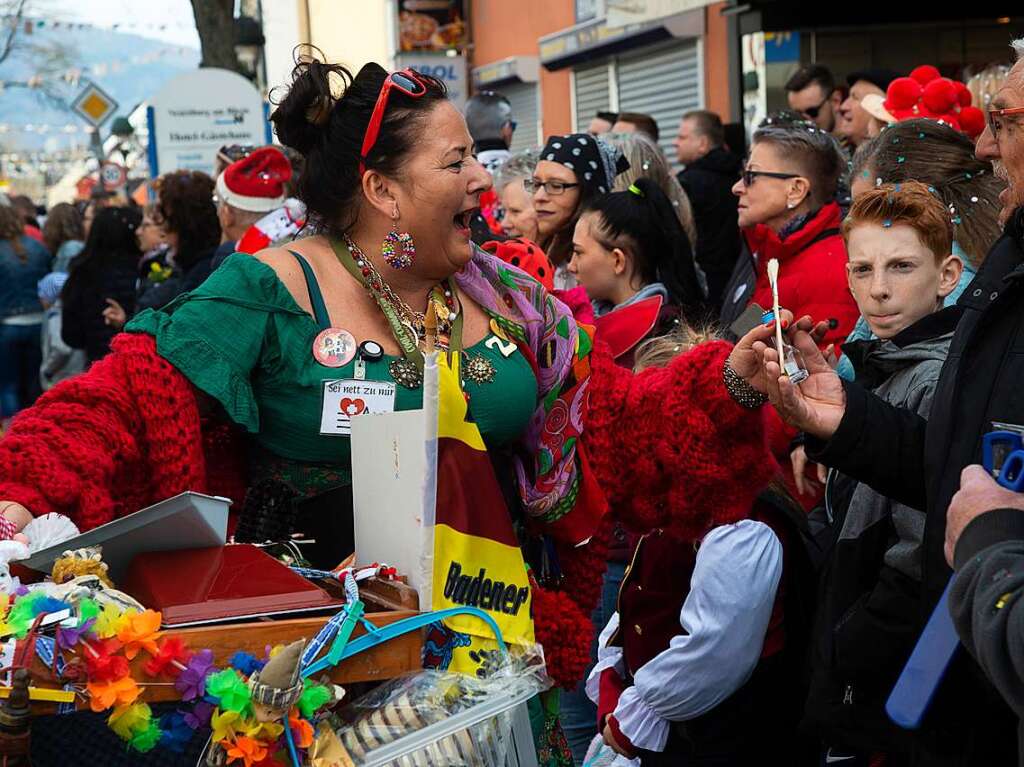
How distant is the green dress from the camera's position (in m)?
2.52

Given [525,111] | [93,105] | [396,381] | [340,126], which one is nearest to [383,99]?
[340,126]

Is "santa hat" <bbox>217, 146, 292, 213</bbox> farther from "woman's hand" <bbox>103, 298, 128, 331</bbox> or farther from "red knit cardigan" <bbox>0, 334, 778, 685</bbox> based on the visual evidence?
"red knit cardigan" <bbox>0, 334, 778, 685</bbox>

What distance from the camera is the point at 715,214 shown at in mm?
7305

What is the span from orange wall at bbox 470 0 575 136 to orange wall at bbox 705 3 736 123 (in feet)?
12.9

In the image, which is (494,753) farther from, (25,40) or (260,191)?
(25,40)

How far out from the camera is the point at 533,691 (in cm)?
203

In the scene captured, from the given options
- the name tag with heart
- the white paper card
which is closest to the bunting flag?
the white paper card

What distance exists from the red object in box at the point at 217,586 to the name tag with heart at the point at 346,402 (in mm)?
450

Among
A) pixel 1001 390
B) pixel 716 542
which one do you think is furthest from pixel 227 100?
pixel 1001 390

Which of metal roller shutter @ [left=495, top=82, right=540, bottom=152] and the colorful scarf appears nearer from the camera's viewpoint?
the colorful scarf

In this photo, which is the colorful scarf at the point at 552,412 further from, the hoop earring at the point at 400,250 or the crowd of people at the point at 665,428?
the hoop earring at the point at 400,250

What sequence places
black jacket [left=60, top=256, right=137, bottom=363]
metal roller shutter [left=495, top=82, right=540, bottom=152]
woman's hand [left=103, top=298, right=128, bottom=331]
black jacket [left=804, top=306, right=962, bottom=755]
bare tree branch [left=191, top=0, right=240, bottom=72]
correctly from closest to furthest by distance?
1. black jacket [left=804, top=306, right=962, bottom=755]
2. woman's hand [left=103, top=298, right=128, bottom=331]
3. black jacket [left=60, top=256, right=137, bottom=363]
4. bare tree branch [left=191, top=0, right=240, bottom=72]
5. metal roller shutter [left=495, top=82, right=540, bottom=152]

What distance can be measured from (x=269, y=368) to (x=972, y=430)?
4.41ft

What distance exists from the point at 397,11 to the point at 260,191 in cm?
1368
